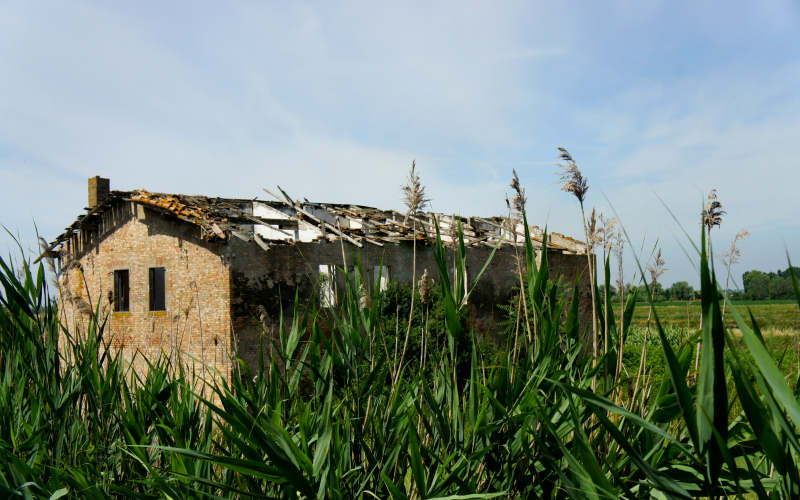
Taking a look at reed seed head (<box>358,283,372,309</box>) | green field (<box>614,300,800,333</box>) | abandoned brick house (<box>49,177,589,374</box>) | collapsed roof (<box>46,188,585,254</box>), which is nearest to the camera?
green field (<box>614,300,800,333</box>)

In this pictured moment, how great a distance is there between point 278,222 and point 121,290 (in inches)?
176

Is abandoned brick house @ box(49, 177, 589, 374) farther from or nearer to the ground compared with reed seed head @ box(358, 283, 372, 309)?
farther from the ground

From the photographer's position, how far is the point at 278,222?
12758 mm

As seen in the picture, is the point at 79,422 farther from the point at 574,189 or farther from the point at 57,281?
the point at 574,189

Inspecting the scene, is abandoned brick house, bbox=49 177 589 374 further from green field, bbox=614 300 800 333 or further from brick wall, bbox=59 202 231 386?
green field, bbox=614 300 800 333

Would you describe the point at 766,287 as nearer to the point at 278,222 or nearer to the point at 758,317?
the point at 758,317

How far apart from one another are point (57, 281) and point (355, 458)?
7.09 feet

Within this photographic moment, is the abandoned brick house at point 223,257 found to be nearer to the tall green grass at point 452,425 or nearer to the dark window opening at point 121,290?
the dark window opening at point 121,290

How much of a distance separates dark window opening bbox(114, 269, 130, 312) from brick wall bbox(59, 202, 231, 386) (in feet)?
0.50

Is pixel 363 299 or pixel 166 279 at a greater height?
pixel 166 279

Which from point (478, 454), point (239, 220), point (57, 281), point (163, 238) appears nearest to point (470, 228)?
point (239, 220)

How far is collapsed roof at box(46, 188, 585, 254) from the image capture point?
11.1 meters

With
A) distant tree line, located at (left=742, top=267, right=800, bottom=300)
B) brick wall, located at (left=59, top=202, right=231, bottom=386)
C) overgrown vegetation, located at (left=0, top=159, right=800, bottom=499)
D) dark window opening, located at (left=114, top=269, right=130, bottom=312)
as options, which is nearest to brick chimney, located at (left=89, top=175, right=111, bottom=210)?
brick wall, located at (left=59, top=202, right=231, bottom=386)

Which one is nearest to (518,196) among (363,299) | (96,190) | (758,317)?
(363,299)
